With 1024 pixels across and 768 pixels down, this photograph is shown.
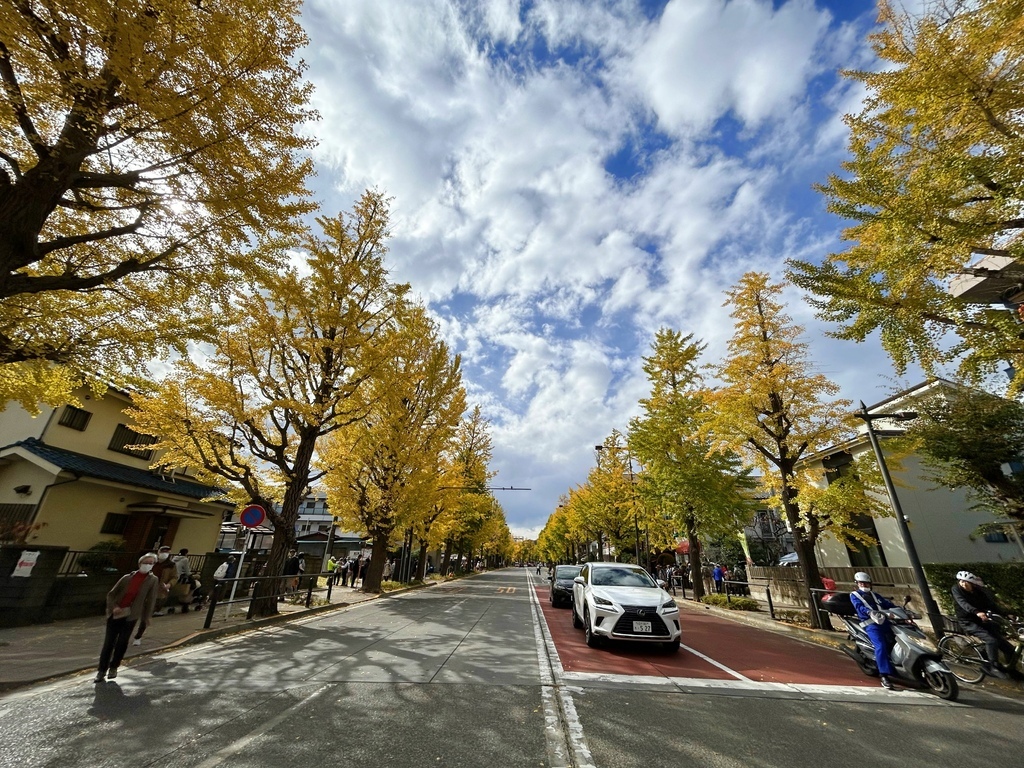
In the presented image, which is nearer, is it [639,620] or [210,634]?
[639,620]

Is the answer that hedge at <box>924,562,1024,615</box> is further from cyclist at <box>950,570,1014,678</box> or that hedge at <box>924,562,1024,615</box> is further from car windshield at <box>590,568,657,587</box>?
car windshield at <box>590,568,657,587</box>

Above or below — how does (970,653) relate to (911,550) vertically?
below

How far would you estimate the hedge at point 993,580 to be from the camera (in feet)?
29.1

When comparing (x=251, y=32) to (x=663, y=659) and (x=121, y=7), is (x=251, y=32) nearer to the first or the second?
(x=121, y=7)

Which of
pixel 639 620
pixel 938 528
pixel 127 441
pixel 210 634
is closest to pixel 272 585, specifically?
pixel 210 634

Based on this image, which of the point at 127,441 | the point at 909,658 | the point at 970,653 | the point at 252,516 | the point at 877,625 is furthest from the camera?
the point at 127,441

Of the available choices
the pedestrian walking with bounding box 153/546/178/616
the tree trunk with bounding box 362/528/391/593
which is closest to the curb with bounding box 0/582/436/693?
the pedestrian walking with bounding box 153/546/178/616

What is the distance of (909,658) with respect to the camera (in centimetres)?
602

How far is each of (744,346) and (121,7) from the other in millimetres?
15517

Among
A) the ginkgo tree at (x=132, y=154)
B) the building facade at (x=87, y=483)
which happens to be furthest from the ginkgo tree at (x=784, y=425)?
the building facade at (x=87, y=483)

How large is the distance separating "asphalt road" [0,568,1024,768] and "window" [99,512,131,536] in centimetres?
1088

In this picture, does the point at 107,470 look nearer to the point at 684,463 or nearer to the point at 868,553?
the point at 684,463

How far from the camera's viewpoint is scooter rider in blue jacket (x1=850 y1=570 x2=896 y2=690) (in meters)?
6.21

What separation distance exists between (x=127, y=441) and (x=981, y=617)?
2429cm
